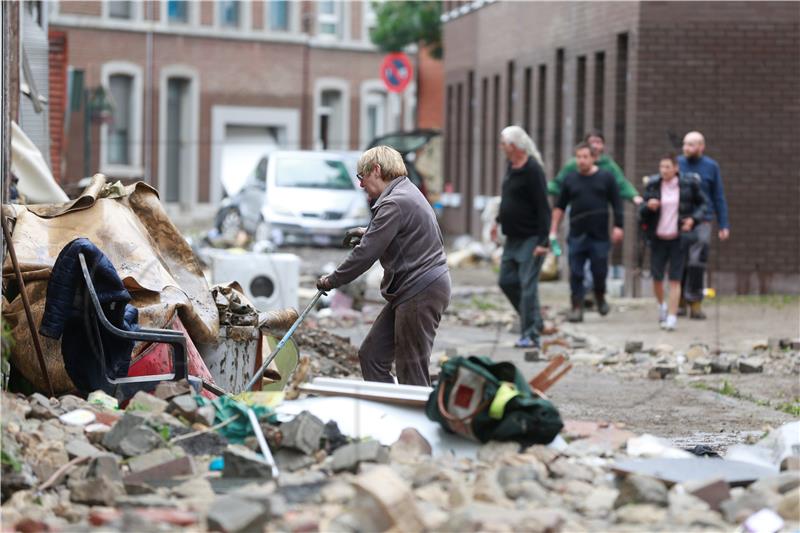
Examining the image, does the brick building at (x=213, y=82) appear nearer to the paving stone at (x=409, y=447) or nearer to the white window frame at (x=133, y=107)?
the white window frame at (x=133, y=107)

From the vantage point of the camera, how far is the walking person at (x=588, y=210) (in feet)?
54.5

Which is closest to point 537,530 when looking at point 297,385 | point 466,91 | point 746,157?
point 297,385

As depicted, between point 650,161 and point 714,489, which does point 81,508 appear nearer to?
point 714,489

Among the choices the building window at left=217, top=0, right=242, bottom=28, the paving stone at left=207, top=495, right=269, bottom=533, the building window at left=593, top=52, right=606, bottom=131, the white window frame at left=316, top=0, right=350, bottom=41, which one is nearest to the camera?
the paving stone at left=207, top=495, right=269, bottom=533

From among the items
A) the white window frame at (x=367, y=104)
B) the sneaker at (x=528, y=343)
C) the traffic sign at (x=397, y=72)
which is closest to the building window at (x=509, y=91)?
the traffic sign at (x=397, y=72)

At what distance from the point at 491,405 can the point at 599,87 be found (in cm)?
1713

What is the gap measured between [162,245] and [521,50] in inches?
776

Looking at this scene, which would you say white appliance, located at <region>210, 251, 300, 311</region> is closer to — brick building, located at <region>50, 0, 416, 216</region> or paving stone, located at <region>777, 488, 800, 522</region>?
paving stone, located at <region>777, 488, 800, 522</region>

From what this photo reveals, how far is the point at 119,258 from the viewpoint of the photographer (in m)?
10.3

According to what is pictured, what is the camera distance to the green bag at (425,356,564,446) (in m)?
7.30

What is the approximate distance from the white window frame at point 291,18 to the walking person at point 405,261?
44.8 metres

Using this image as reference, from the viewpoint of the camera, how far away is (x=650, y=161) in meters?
21.1

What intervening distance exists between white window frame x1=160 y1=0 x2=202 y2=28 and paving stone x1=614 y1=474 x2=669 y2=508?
151 ft

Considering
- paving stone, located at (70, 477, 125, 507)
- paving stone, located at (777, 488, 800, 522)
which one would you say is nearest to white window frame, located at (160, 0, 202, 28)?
paving stone, located at (70, 477, 125, 507)
